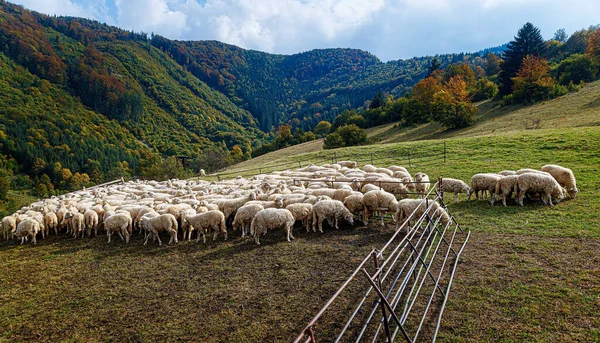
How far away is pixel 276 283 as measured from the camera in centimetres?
857

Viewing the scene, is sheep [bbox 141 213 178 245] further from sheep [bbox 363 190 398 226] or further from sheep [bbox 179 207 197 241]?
sheep [bbox 363 190 398 226]

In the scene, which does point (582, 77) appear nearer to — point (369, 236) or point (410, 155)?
point (410, 155)

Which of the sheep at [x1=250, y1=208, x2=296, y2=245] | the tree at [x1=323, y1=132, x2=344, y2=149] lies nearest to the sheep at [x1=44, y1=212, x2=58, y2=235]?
the sheep at [x1=250, y1=208, x2=296, y2=245]

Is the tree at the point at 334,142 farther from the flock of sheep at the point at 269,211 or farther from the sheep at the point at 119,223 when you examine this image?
the sheep at the point at 119,223

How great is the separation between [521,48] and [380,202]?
7488 cm

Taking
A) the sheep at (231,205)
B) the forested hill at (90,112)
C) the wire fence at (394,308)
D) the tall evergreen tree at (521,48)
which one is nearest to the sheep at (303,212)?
the sheep at (231,205)

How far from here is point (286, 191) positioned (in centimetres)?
1711

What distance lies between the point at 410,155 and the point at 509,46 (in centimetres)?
5748

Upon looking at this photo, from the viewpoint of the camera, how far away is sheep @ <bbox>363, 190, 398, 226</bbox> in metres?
12.5

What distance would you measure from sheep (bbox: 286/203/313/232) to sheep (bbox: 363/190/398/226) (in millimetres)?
2198

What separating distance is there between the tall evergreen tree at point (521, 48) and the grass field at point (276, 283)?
2442 inches

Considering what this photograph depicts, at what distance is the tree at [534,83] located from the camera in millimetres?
50591

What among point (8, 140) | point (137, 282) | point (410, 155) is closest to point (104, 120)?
point (8, 140)

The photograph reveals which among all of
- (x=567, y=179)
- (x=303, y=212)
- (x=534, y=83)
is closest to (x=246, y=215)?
(x=303, y=212)
